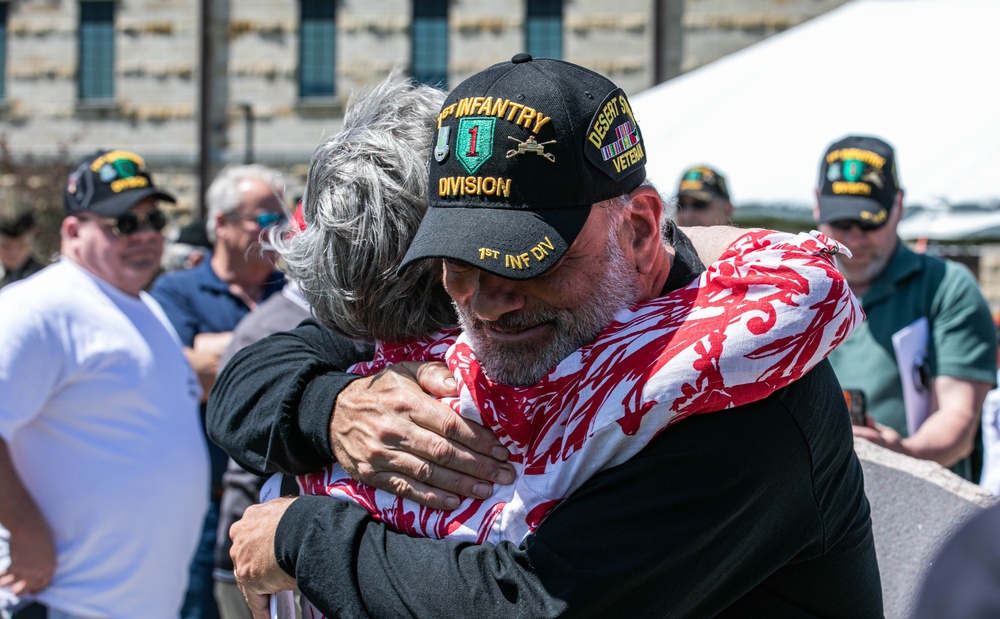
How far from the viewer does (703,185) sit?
5969 mm

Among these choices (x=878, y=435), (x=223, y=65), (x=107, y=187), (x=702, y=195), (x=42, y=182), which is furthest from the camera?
(x=223, y=65)

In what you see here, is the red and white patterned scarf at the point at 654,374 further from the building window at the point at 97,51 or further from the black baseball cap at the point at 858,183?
the building window at the point at 97,51

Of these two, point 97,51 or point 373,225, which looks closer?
point 373,225

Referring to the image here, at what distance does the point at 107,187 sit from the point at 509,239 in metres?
3.26

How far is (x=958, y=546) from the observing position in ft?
3.18

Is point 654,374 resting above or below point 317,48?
below

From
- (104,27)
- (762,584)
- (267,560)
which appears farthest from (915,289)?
(104,27)

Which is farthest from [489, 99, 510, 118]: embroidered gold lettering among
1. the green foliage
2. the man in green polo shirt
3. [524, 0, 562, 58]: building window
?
[524, 0, 562, 58]: building window

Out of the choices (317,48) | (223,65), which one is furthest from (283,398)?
(223,65)

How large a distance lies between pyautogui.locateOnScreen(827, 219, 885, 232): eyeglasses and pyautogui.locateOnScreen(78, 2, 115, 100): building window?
14619 millimetres

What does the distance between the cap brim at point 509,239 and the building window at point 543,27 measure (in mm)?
14690

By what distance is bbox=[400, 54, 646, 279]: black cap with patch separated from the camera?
5.06ft

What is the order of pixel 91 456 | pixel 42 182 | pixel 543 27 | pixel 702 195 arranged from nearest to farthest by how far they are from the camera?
pixel 91 456 → pixel 702 195 → pixel 42 182 → pixel 543 27

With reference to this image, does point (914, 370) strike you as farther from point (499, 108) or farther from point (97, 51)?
point (97, 51)
